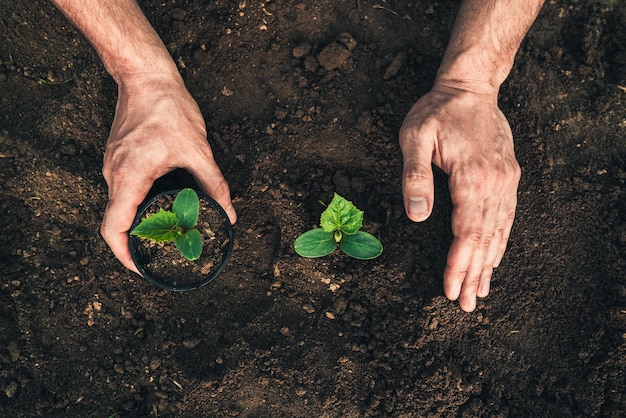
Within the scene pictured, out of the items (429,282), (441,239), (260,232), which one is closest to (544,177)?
(441,239)

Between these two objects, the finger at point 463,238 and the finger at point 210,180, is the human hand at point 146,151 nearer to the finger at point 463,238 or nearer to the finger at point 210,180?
the finger at point 210,180

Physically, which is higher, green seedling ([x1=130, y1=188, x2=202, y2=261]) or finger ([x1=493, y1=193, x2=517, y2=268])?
green seedling ([x1=130, y1=188, x2=202, y2=261])

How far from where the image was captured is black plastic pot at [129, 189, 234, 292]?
2.33 m

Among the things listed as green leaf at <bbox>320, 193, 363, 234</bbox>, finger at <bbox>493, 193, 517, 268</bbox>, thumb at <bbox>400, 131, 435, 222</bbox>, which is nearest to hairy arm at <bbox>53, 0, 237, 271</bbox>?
green leaf at <bbox>320, 193, 363, 234</bbox>

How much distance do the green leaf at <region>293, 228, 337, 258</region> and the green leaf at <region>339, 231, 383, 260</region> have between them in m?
0.06

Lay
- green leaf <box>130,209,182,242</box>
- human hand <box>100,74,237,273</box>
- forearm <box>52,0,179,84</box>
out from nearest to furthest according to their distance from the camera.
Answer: green leaf <box>130,209,182,242</box>, human hand <box>100,74,237,273</box>, forearm <box>52,0,179,84</box>

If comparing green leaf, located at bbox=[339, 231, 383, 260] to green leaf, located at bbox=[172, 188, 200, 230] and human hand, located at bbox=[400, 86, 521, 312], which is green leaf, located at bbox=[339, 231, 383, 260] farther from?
green leaf, located at bbox=[172, 188, 200, 230]

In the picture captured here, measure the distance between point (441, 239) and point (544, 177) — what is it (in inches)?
24.5

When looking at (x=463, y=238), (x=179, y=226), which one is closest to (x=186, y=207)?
(x=179, y=226)

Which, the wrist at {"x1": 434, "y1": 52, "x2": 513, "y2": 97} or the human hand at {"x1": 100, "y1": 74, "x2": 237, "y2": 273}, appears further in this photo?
the wrist at {"x1": 434, "y1": 52, "x2": 513, "y2": 97}

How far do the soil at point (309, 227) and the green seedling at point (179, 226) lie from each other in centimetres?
46

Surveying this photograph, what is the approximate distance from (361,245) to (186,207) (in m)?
0.77

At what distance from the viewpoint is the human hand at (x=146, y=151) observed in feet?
7.47

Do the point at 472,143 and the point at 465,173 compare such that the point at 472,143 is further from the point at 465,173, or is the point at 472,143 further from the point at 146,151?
the point at 146,151
